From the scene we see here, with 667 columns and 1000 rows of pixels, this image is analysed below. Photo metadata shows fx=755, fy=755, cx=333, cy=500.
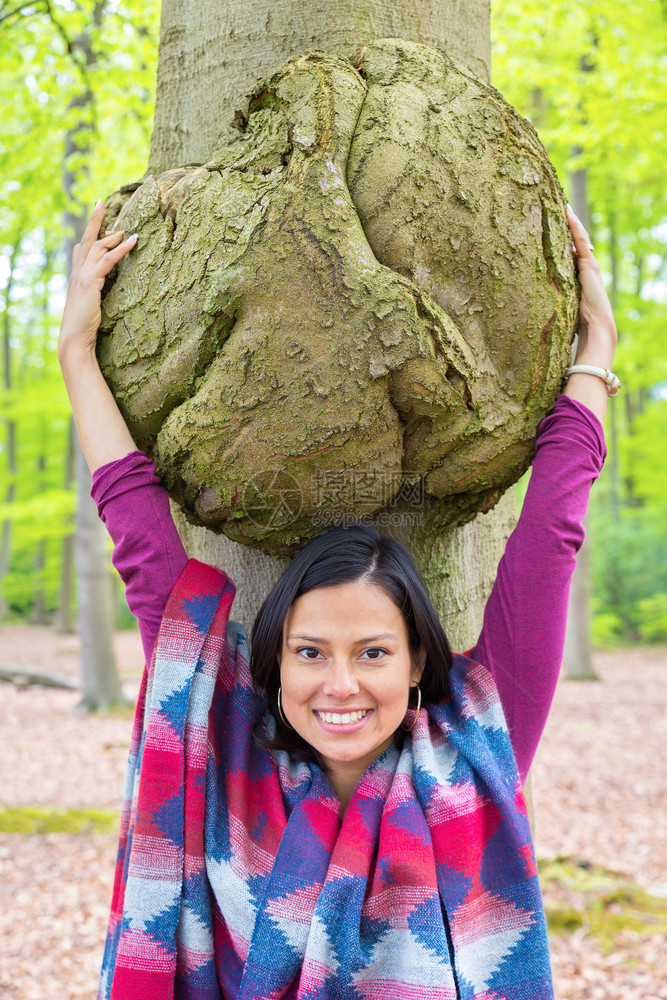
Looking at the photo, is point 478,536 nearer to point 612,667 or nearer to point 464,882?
point 464,882

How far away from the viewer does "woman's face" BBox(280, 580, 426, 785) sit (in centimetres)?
145

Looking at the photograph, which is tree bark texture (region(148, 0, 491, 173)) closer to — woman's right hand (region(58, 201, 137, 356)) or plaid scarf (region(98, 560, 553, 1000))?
woman's right hand (region(58, 201, 137, 356))

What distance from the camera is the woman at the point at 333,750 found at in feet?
4.53

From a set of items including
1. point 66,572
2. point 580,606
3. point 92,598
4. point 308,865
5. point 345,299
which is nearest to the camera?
point 345,299

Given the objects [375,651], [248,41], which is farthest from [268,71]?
[375,651]

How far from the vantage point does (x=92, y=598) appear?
27.5ft

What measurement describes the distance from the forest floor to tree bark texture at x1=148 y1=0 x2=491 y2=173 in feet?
11.0

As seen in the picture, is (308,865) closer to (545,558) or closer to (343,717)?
(343,717)

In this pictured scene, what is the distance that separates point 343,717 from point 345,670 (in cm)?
10

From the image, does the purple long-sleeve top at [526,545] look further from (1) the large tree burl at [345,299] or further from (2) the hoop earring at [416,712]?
(2) the hoop earring at [416,712]

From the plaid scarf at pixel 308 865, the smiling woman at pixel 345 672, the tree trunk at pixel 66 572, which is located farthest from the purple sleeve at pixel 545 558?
the tree trunk at pixel 66 572

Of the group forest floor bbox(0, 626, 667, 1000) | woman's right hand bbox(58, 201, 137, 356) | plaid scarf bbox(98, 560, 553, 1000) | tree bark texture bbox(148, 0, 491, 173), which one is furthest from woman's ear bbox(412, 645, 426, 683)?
forest floor bbox(0, 626, 667, 1000)

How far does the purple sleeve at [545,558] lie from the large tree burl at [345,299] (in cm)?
6

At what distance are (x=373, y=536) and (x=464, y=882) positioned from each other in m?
A: 0.67
